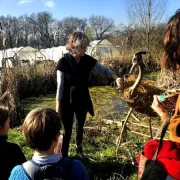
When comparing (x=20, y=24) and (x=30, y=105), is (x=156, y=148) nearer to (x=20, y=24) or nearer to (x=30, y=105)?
(x=30, y=105)

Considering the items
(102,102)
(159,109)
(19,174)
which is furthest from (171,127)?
(102,102)

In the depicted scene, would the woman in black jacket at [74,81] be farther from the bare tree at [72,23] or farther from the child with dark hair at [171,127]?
the bare tree at [72,23]

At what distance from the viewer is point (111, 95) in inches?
488

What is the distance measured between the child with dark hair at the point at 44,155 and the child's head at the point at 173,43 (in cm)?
83

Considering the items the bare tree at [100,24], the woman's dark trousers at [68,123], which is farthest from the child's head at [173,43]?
the bare tree at [100,24]

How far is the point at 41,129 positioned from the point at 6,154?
82 centimetres

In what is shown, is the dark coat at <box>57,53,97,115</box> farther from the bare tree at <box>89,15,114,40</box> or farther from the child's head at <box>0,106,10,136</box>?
the bare tree at <box>89,15,114,40</box>

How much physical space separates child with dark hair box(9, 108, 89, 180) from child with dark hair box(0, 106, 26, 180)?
622 mm

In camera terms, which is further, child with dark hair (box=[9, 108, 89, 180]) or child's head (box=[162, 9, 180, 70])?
child's head (box=[162, 9, 180, 70])

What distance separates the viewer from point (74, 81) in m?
4.16

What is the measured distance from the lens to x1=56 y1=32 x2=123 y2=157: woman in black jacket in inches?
158

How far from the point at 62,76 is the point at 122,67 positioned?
542 inches

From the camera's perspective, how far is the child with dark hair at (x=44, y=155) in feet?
5.90

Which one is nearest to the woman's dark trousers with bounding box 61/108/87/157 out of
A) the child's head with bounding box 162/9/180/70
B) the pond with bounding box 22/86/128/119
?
the child's head with bounding box 162/9/180/70
